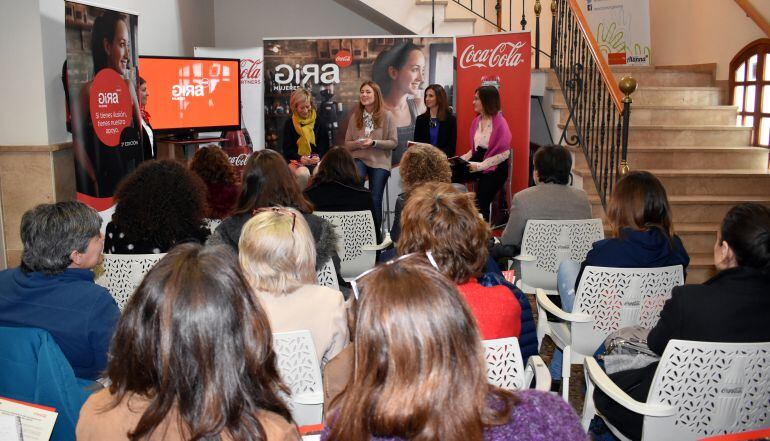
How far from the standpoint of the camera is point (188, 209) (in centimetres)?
332

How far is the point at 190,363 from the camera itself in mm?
1311

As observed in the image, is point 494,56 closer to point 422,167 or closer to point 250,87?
point 250,87

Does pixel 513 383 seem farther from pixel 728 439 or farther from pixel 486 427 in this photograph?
pixel 486 427

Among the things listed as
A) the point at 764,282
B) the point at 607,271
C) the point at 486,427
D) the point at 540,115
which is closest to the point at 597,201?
the point at 540,115

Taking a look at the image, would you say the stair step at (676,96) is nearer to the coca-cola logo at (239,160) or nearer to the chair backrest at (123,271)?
the coca-cola logo at (239,160)

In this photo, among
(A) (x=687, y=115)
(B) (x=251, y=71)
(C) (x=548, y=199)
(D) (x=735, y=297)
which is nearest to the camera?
(D) (x=735, y=297)

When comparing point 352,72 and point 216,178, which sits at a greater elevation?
point 352,72

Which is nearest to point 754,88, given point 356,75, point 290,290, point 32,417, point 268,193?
point 356,75

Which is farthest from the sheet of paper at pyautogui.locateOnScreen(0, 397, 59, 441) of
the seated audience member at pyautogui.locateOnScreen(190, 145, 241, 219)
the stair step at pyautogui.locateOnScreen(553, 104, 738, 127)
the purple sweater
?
the stair step at pyautogui.locateOnScreen(553, 104, 738, 127)

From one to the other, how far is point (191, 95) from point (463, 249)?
5.29 m

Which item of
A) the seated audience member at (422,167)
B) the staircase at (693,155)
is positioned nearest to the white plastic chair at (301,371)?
the seated audience member at (422,167)

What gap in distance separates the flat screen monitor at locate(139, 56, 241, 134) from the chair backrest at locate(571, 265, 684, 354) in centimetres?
470

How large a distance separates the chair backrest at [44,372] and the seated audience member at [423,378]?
0.97m

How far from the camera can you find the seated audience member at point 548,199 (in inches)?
159
